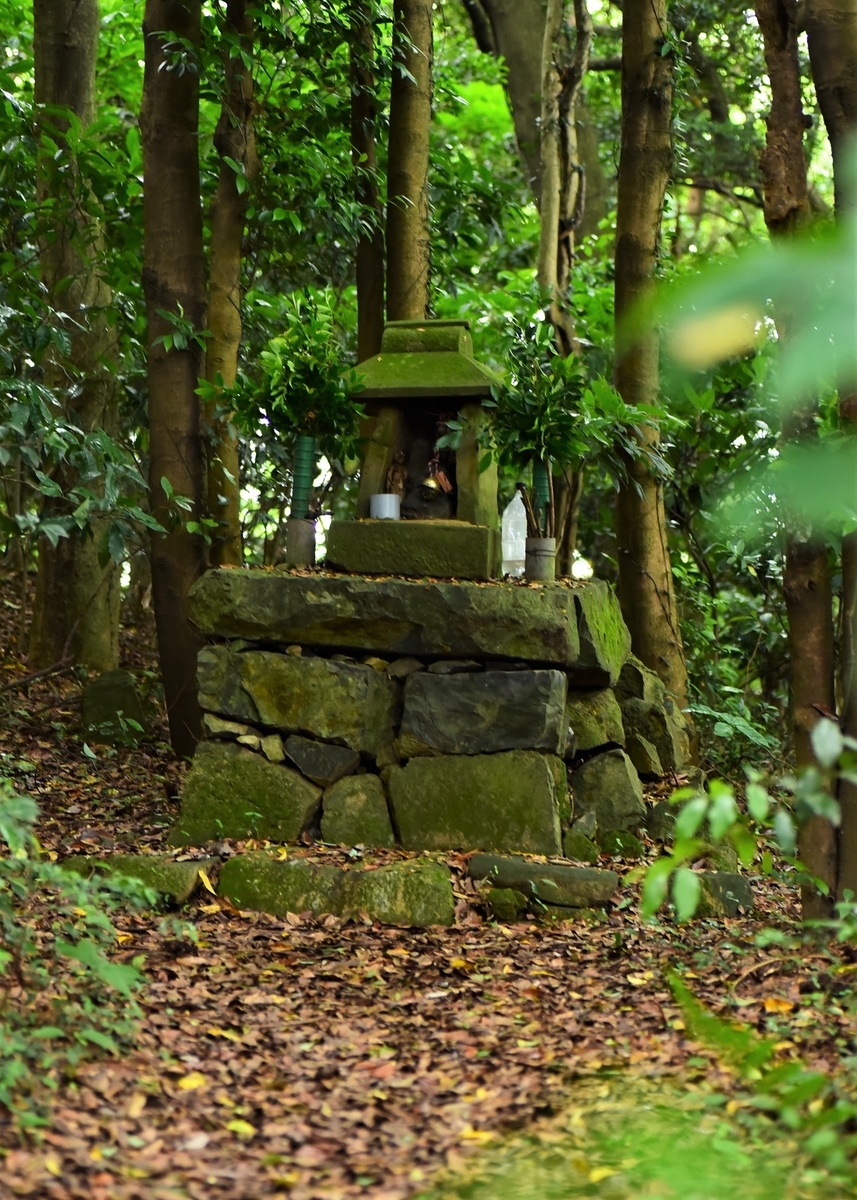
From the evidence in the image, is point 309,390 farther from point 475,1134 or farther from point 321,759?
point 475,1134

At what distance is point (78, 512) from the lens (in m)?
5.15

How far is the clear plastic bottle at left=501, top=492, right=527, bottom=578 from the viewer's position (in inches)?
214

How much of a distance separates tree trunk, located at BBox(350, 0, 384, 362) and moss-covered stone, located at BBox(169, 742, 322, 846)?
107 inches

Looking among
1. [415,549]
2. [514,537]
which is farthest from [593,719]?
[415,549]

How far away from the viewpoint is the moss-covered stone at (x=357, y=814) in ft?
16.0

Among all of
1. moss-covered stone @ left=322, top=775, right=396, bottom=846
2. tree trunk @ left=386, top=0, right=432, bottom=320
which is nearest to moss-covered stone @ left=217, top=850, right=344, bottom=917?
moss-covered stone @ left=322, top=775, right=396, bottom=846

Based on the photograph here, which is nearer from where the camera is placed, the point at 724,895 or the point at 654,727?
the point at 724,895

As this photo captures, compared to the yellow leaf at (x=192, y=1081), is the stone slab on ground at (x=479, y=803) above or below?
above

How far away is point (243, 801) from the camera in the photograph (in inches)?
195

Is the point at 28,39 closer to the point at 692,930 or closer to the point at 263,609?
the point at 263,609

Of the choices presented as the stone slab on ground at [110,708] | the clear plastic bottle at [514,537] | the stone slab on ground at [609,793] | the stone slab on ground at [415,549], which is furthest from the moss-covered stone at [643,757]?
the stone slab on ground at [110,708]

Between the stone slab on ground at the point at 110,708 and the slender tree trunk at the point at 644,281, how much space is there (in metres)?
2.73

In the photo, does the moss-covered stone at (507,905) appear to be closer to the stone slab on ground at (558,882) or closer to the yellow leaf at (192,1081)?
the stone slab on ground at (558,882)

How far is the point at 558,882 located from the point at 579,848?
16.7 inches
